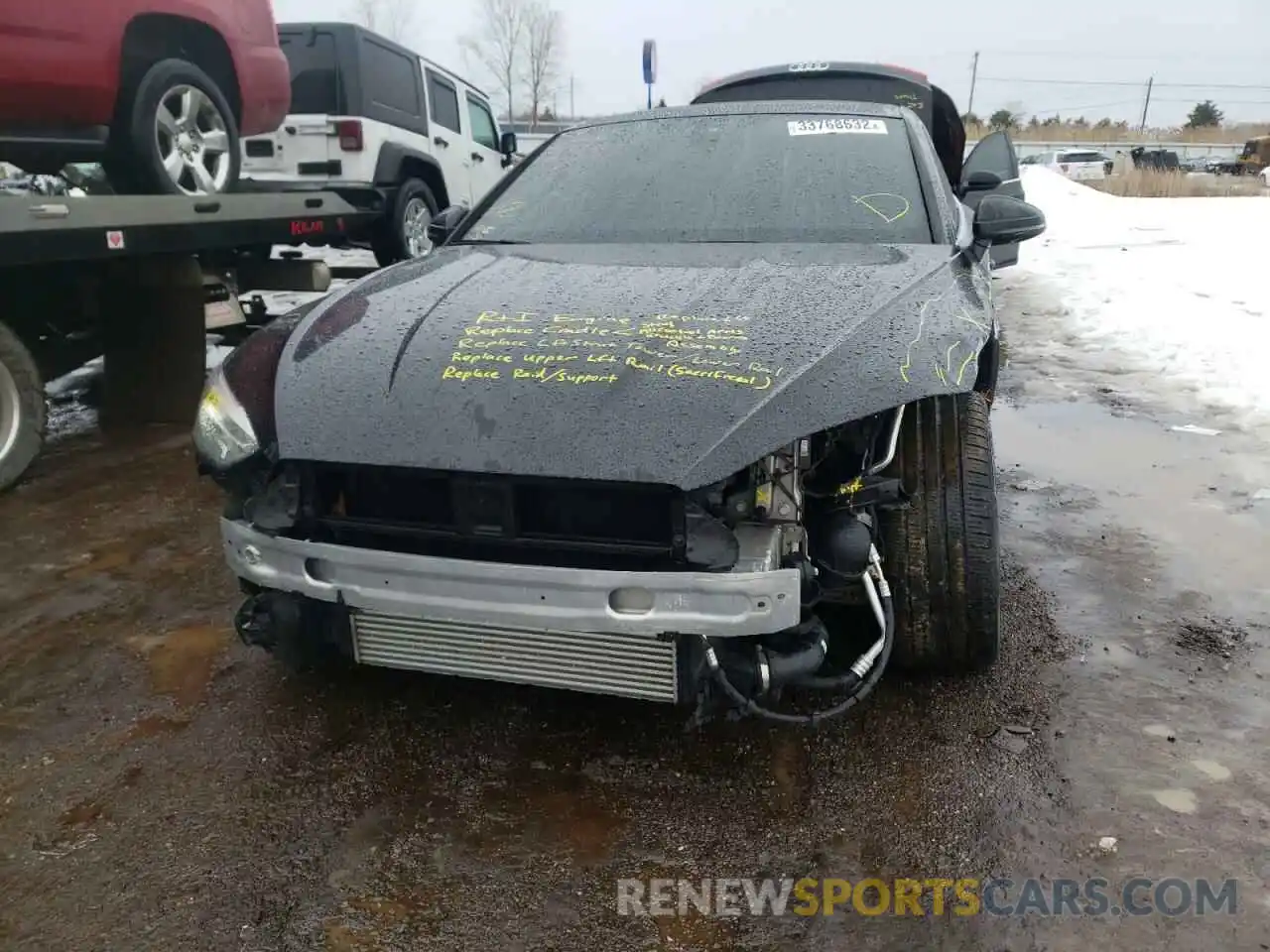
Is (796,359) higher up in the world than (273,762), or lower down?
higher up

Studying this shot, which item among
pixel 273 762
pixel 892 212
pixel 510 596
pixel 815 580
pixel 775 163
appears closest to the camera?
pixel 510 596

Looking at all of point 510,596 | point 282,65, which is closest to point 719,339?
point 510,596

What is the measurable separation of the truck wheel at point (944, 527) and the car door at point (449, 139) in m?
7.47

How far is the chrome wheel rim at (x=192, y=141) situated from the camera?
16.8ft

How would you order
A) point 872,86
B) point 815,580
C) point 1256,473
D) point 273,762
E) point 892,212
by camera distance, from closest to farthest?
point 815,580 → point 273,762 → point 892,212 → point 1256,473 → point 872,86

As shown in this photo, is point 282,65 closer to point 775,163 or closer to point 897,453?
point 775,163

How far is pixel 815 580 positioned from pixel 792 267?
971 mm

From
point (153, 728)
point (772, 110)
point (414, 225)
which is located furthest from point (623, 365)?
point (414, 225)

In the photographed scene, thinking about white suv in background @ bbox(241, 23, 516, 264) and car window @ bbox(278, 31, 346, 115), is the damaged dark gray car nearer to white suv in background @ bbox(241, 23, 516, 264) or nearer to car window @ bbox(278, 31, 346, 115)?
white suv in background @ bbox(241, 23, 516, 264)

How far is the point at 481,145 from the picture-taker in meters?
10.4

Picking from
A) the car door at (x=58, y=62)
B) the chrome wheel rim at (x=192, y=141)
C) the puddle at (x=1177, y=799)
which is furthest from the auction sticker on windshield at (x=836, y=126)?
the chrome wheel rim at (x=192, y=141)

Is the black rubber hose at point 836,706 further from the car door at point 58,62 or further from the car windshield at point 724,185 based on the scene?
the car door at point 58,62

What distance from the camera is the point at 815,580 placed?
2.26 m

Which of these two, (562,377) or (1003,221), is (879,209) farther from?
(562,377)
